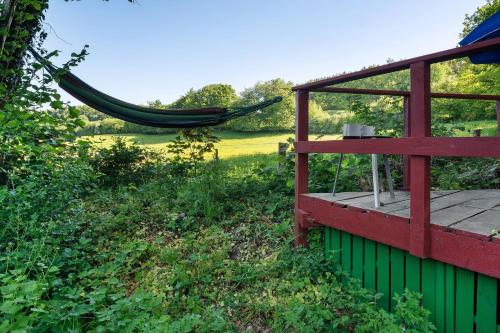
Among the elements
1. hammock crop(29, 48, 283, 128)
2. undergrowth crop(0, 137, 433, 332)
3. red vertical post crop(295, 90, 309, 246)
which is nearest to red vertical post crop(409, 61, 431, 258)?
undergrowth crop(0, 137, 433, 332)

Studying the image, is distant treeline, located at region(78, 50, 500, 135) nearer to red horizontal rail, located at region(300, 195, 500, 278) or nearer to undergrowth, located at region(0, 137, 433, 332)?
undergrowth, located at region(0, 137, 433, 332)

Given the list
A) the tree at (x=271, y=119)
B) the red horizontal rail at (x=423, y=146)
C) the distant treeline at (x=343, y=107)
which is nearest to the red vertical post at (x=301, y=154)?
the red horizontal rail at (x=423, y=146)

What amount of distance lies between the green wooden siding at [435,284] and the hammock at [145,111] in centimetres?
255

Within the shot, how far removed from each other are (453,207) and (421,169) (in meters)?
0.59

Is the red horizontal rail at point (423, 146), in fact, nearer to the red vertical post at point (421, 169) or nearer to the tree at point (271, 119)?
the red vertical post at point (421, 169)

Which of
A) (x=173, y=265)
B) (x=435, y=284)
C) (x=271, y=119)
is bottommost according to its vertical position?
(x=173, y=265)

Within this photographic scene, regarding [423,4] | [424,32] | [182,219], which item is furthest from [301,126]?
[424,32]

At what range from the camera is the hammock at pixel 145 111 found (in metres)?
3.74

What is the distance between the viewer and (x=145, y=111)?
3.98m

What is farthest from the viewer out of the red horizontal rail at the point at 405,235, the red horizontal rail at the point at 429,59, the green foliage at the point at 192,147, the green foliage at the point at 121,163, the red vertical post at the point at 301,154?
the green foliage at the point at 121,163

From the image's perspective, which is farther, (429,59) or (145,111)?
(145,111)

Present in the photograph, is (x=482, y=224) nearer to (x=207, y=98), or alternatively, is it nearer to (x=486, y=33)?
(x=486, y=33)

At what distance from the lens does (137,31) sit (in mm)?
10617

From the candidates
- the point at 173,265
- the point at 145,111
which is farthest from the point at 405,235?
the point at 145,111
